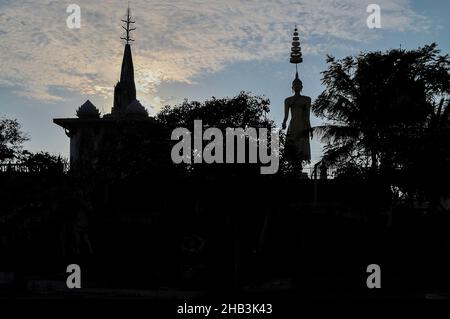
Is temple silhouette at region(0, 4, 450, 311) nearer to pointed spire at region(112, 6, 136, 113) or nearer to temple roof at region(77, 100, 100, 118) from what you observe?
temple roof at region(77, 100, 100, 118)

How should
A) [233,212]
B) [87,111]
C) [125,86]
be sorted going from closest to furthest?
[233,212], [87,111], [125,86]

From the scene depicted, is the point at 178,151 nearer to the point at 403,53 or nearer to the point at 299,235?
the point at 299,235

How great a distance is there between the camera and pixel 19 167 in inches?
1214

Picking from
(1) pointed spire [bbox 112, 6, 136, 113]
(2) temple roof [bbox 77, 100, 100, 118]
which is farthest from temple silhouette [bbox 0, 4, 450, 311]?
(1) pointed spire [bbox 112, 6, 136, 113]

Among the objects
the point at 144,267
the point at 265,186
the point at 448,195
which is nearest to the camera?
the point at 144,267

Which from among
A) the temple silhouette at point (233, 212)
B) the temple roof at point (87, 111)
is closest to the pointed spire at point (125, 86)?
the temple roof at point (87, 111)

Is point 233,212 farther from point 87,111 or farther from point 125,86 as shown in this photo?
point 125,86

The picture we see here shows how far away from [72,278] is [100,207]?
785cm

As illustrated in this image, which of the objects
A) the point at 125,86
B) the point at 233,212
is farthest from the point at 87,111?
the point at 233,212

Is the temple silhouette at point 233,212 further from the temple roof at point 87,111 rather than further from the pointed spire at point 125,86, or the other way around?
the pointed spire at point 125,86

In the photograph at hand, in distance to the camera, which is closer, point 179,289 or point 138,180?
point 179,289

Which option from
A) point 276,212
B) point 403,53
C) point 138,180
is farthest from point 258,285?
point 403,53

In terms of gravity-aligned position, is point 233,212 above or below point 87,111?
below

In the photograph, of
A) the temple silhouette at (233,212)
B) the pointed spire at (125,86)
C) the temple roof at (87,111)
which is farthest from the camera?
the pointed spire at (125,86)
